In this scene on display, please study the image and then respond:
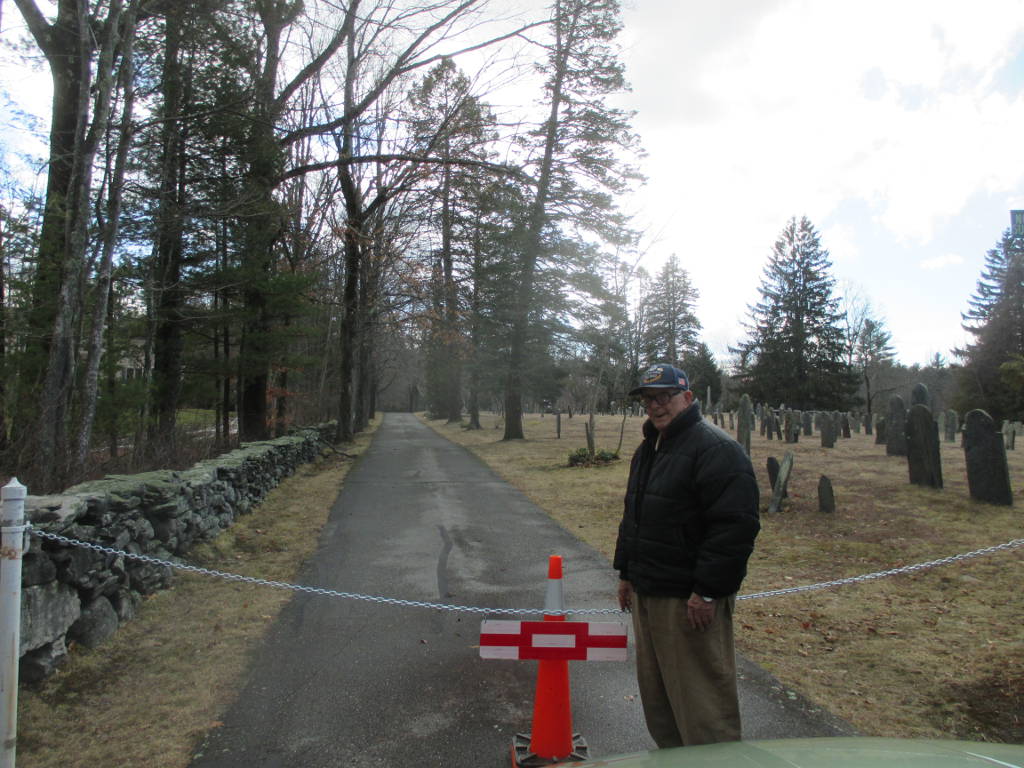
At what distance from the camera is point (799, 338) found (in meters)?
49.9

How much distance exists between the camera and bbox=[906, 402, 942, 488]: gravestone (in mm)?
10180

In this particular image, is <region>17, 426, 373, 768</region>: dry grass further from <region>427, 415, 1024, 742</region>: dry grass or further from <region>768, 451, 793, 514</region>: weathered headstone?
<region>768, 451, 793, 514</region>: weathered headstone

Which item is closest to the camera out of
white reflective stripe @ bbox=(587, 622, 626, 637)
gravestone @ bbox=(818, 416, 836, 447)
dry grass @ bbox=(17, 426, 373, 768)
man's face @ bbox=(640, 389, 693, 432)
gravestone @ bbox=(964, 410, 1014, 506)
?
man's face @ bbox=(640, 389, 693, 432)

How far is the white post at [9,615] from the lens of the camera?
301 cm

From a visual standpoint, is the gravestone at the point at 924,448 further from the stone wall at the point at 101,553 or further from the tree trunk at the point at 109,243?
the tree trunk at the point at 109,243

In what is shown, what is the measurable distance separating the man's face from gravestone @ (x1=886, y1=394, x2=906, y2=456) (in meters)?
14.1

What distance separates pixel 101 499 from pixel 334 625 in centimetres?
199

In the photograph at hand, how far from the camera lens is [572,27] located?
2361 cm

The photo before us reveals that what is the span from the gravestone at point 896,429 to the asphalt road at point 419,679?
10328 millimetres

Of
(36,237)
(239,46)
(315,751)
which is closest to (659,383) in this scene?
(315,751)

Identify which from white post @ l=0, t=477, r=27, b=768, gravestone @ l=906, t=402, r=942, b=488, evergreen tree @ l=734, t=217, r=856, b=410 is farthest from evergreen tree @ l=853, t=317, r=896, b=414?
white post @ l=0, t=477, r=27, b=768

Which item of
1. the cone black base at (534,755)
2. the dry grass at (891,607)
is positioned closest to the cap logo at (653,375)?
the cone black base at (534,755)

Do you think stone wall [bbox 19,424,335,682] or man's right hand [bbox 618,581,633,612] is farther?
stone wall [bbox 19,424,335,682]

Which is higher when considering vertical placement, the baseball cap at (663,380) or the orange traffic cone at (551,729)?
the baseball cap at (663,380)
